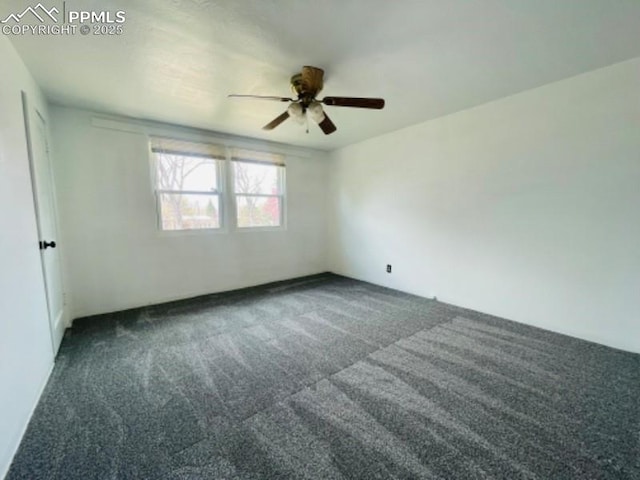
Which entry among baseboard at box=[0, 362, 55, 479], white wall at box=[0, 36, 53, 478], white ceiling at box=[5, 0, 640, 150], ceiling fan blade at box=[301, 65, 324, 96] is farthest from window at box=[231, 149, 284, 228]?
baseboard at box=[0, 362, 55, 479]

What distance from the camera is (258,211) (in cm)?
429

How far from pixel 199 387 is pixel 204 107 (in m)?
2.74

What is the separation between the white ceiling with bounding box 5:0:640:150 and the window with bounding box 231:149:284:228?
125cm

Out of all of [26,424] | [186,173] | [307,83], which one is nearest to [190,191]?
[186,173]

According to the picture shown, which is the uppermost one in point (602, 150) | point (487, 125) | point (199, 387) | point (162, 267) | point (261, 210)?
point (487, 125)

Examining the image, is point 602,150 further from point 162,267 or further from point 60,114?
point 60,114

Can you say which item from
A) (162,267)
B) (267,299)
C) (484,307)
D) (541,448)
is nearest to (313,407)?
(541,448)

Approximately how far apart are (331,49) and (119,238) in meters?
3.14

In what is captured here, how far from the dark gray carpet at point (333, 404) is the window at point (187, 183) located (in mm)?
1427

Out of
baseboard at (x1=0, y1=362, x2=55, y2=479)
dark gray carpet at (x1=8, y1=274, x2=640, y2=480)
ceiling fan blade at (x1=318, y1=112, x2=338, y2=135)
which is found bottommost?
dark gray carpet at (x1=8, y1=274, x2=640, y2=480)

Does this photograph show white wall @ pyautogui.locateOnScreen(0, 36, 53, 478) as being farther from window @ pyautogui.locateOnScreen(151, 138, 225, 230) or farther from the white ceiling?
window @ pyautogui.locateOnScreen(151, 138, 225, 230)

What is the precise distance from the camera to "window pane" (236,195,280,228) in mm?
4102

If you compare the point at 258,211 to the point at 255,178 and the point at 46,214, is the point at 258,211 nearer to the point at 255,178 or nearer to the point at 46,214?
the point at 255,178

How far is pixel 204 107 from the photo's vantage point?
9.43 ft
